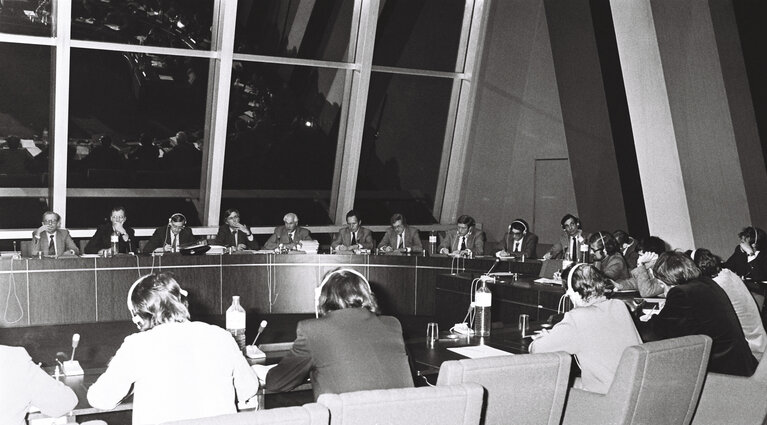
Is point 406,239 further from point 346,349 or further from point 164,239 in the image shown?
point 346,349

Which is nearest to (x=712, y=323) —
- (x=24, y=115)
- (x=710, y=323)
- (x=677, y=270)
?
(x=710, y=323)

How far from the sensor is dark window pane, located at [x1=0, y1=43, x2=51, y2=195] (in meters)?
8.95

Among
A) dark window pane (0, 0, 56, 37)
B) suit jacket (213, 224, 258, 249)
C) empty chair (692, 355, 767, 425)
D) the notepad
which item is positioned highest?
dark window pane (0, 0, 56, 37)

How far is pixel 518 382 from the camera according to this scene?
9.45 ft

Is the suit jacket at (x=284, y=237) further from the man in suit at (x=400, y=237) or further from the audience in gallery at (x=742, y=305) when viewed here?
the audience in gallery at (x=742, y=305)

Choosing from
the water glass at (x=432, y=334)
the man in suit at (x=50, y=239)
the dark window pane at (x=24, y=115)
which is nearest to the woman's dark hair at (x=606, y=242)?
the water glass at (x=432, y=334)

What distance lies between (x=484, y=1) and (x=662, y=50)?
3571mm

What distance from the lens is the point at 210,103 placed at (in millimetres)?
9695

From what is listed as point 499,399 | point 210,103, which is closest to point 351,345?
point 499,399

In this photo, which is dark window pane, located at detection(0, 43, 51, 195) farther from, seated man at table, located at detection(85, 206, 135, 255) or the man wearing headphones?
the man wearing headphones

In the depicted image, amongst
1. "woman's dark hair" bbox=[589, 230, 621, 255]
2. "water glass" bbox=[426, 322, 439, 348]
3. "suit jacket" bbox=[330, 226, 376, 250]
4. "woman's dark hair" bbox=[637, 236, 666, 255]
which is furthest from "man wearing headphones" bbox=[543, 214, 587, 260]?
"water glass" bbox=[426, 322, 439, 348]

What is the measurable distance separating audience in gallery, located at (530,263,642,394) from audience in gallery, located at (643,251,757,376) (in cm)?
53

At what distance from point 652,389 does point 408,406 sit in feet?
4.60

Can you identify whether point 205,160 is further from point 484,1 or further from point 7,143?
point 484,1
